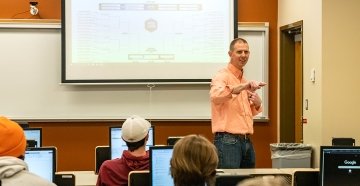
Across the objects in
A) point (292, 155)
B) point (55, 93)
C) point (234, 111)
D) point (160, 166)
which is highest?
point (55, 93)

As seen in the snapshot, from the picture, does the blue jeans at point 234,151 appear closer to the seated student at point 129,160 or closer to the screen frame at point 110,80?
the seated student at point 129,160

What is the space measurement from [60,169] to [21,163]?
4.81 metres

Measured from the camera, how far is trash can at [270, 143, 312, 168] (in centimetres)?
570

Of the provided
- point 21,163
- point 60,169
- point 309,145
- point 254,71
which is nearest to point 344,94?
point 309,145

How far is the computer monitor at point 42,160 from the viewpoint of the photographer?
11.1ft

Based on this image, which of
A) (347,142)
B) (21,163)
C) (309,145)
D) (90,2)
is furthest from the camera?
(90,2)

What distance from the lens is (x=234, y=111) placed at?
4.41 metres

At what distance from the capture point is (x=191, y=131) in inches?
272

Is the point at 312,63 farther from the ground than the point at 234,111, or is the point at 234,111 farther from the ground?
the point at 312,63

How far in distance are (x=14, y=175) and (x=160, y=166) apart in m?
1.28

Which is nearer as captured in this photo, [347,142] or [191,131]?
[347,142]

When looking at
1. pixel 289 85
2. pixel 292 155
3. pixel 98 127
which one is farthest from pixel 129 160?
A: pixel 289 85

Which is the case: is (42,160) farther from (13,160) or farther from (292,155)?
(292,155)

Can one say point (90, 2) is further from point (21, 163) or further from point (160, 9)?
point (21, 163)
